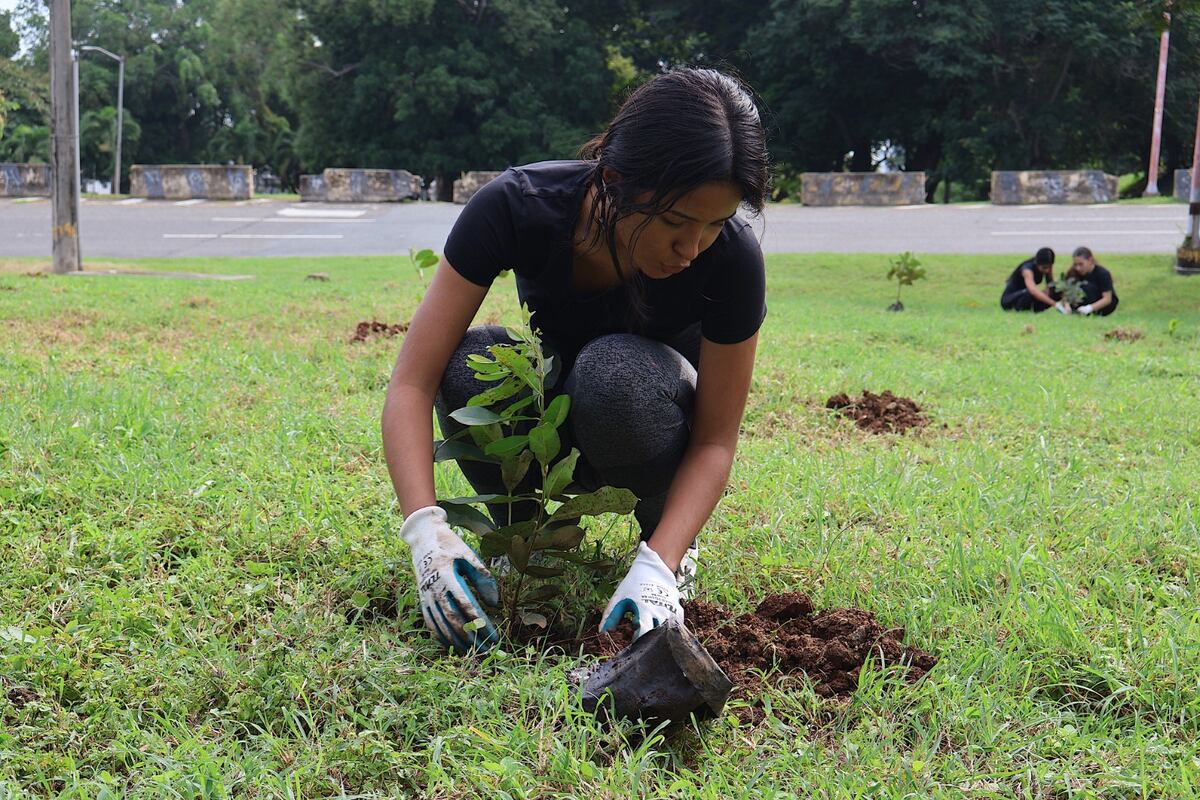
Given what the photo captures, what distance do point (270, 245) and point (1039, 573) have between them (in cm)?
1411

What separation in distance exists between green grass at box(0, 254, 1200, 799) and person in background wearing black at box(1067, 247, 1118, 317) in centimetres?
486

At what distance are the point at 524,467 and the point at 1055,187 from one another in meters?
20.2

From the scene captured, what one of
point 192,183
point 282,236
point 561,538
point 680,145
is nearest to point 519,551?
point 561,538

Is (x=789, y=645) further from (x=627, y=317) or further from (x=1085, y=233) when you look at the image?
(x=1085, y=233)

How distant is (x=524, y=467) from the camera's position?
2039 millimetres

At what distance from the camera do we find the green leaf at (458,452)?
6.86 ft

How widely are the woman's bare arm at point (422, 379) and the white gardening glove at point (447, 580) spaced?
75mm

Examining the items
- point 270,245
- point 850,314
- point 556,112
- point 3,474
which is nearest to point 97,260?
point 270,245

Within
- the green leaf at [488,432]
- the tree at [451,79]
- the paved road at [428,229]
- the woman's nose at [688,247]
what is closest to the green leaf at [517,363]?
the green leaf at [488,432]

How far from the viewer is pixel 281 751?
169cm

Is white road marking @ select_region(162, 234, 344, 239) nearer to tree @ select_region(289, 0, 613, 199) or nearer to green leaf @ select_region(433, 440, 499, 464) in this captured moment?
tree @ select_region(289, 0, 613, 199)

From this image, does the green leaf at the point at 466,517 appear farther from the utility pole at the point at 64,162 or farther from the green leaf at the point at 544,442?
the utility pole at the point at 64,162

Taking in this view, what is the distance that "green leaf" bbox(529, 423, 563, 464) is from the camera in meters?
1.96

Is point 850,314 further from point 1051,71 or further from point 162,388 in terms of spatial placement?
point 1051,71
